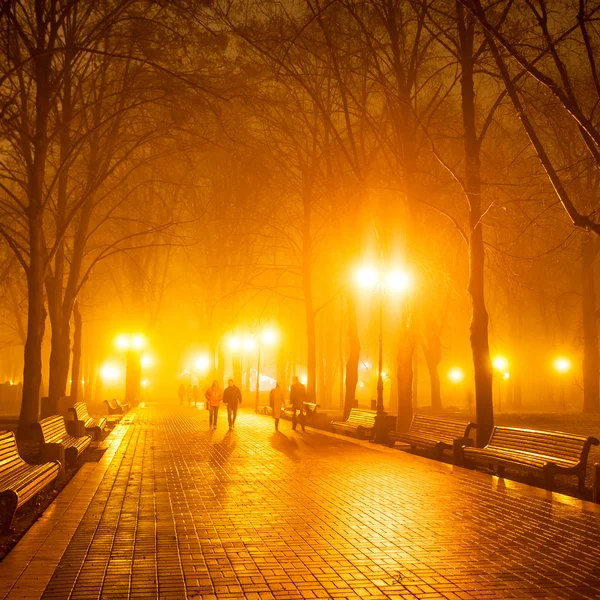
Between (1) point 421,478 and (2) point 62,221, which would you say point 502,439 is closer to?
(1) point 421,478

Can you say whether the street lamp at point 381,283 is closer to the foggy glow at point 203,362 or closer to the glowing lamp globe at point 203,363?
the foggy glow at point 203,362

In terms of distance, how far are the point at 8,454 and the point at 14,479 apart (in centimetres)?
77

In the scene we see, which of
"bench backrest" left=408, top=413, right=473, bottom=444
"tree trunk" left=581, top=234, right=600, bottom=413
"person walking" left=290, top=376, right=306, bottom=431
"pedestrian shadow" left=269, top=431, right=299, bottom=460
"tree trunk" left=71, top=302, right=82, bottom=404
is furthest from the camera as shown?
"tree trunk" left=581, top=234, right=600, bottom=413

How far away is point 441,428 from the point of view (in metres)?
17.0

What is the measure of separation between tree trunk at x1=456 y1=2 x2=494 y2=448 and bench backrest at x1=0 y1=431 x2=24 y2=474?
978 cm

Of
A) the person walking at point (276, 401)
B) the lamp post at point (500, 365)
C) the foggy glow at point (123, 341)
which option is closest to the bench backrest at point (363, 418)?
the person walking at point (276, 401)

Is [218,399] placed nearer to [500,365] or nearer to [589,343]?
[589,343]

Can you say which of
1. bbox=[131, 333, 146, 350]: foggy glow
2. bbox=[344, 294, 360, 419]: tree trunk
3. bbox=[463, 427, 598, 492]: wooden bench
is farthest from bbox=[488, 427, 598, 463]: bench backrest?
bbox=[131, 333, 146, 350]: foggy glow

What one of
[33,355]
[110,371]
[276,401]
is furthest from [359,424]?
[110,371]

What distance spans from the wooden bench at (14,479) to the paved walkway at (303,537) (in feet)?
1.07

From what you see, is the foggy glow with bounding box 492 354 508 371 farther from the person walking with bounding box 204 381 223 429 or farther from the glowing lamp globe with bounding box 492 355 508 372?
the person walking with bounding box 204 381 223 429

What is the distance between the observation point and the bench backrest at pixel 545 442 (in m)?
11.6

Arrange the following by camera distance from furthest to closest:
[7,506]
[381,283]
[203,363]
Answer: [203,363] < [381,283] < [7,506]

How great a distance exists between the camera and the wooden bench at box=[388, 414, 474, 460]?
615 inches
